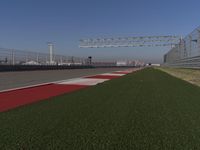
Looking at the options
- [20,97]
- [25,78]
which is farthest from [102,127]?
[25,78]

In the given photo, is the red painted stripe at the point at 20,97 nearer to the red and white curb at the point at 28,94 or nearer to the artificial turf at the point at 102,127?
the red and white curb at the point at 28,94

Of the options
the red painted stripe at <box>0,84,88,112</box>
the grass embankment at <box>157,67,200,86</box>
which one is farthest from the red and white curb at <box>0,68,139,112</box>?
the grass embankment at <box>157,67,200,86</box>

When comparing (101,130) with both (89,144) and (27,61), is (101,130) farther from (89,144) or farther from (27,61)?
(27,61)

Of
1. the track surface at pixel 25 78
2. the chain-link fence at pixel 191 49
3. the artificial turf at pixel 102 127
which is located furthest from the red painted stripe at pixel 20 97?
the chain-link fence at pixel 191 49

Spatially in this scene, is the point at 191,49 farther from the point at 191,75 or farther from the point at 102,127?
the point at 102,127

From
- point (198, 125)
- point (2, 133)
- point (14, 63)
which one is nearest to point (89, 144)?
point (2, 133)

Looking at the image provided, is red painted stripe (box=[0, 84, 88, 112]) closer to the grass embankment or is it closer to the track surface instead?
the track surface

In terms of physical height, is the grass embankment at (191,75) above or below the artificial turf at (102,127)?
above

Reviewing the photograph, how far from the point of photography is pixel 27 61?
3753cm

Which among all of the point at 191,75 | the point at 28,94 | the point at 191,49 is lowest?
the point at 28,94

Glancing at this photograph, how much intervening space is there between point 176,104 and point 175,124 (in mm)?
1876

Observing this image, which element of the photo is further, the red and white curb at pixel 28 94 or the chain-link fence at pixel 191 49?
the chain-link fence at pixel 191 49

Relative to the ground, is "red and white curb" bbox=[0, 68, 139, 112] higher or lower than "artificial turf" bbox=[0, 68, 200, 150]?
lower

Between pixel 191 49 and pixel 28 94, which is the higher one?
pixel 191 49
